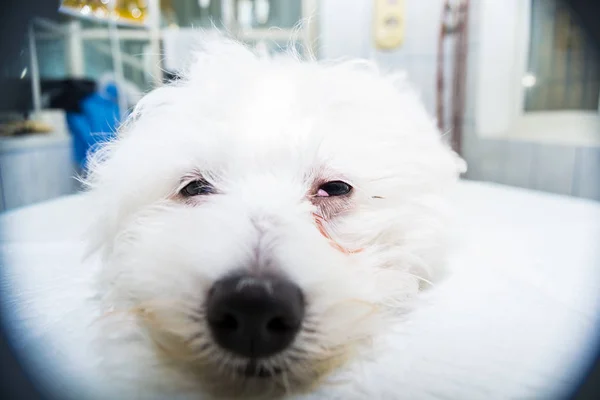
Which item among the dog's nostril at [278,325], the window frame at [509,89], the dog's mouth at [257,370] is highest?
the window frame at [509,89]

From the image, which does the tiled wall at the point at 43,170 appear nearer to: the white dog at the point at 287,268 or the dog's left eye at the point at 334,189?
the white dog at the point at 287,268

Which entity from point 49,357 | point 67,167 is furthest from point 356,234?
point 67,167

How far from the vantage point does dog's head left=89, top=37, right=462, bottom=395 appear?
508mm

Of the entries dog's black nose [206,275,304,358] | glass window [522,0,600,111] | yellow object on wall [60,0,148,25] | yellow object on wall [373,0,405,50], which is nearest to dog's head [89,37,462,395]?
dog's black nose [206,275,304,358]

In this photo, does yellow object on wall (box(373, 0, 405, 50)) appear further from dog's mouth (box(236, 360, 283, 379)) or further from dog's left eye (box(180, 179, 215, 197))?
dog's mouth (box(236, 360, 283, 379))

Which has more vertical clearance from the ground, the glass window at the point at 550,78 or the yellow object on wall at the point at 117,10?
the yellow object on wall at the point at 117,10

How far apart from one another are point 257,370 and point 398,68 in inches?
114

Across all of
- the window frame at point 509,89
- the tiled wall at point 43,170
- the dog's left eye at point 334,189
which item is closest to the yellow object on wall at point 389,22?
the window frame at point 509,89

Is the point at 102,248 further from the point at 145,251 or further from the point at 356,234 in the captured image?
the point at 356,234

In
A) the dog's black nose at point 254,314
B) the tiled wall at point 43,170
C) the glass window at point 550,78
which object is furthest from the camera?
the tiled wall at point 43,170

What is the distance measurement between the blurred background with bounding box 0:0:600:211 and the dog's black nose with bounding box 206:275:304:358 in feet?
4.67

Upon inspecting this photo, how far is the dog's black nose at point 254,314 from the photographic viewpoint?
48 centimetres

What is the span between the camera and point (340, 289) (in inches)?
22.3

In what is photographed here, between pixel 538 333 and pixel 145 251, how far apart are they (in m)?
0.59
